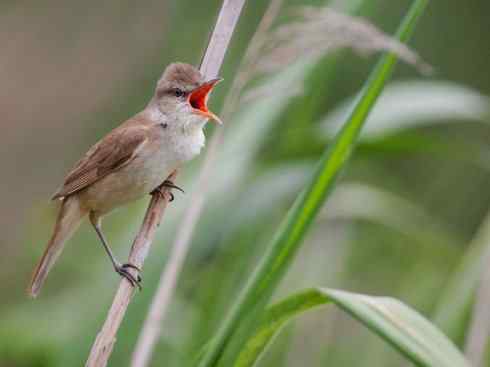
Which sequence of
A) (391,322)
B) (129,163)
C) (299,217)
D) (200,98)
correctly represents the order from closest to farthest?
1. (391,322)
2. (299,217)
3. (200,98)
4. (129,163)

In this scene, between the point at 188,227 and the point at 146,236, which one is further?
the point at 146,236

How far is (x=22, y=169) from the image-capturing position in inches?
195

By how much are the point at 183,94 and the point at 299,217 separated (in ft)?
3.08

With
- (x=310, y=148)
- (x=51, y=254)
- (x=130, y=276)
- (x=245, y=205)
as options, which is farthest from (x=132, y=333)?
(x=310, y=148)

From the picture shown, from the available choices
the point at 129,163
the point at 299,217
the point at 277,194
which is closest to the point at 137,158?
the point at 129,163

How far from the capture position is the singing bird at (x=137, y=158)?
2523 mm

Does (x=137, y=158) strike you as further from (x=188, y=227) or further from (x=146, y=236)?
(x=188, y=227)

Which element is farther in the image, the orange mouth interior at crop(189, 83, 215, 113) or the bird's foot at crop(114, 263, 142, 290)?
the orange mouth interior at crop(189, 83, 215, 113)

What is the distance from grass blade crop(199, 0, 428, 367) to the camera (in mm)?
1644

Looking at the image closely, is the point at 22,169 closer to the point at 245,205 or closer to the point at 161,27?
the point at 161,27

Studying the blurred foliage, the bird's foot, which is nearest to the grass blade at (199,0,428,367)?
the bird's foot

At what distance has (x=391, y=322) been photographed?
1.50m

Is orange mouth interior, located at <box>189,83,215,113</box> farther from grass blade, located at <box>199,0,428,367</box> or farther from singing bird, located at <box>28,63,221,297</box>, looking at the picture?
grass blade, located at <box>199,0,428,367</box>

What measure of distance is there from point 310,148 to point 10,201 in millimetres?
2842
